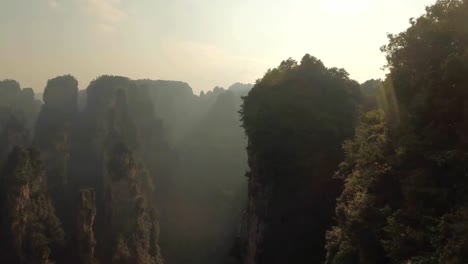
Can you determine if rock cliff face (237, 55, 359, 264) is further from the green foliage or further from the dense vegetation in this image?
the green foliage

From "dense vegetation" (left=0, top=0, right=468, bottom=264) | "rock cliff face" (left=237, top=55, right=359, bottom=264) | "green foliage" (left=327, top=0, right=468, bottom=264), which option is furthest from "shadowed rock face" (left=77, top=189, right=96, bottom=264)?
"green foliage" (left=327, top=0, right=468, bottom=264)

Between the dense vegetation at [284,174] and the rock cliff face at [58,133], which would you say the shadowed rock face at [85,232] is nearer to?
the dense vegetation at [284,174]

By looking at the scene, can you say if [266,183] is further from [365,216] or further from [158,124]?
[158,124]

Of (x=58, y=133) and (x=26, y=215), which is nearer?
(x=26, y=215)

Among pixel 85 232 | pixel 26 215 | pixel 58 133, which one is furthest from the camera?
pixel 58 133

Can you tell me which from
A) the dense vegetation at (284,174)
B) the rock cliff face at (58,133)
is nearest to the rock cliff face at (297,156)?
the dense vegetation at (284,174)

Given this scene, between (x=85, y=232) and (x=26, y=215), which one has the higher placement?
(x=26, y=215)

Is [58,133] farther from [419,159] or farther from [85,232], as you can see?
[419,159]

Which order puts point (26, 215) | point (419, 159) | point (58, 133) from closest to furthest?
point (419, 159), point (26, 215), point (58, 133)

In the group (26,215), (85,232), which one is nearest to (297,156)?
(85,232)
